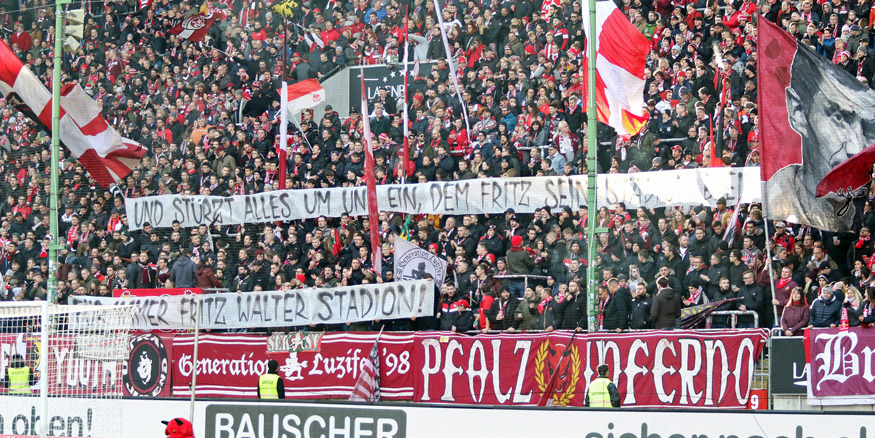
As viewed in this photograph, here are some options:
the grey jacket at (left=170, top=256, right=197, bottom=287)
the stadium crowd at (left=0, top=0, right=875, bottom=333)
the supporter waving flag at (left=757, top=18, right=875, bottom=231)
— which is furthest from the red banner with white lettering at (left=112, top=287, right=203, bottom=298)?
the supporter waving flag at (left=757, top=18, right=875, bottom=231)

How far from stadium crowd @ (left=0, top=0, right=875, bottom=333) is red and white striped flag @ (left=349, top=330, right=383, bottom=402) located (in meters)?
0.91

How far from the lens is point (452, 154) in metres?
20.7

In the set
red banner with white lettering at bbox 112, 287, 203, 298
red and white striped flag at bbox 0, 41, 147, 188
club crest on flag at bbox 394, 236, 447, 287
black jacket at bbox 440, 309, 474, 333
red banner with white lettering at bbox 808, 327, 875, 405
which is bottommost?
red banner with white lettering at bbox 808, 327, 875, 405

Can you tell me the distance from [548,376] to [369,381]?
2649 mm

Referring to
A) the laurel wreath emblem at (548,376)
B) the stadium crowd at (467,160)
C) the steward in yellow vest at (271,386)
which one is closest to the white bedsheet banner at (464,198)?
the stadium crowd at (467,160)

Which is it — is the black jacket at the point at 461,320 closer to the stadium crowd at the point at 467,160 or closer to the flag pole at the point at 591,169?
the stadium crowd at the point at 467,160

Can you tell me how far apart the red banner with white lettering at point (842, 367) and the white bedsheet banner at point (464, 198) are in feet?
8.99

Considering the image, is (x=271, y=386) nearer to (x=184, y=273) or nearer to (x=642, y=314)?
(x=642, y=314)

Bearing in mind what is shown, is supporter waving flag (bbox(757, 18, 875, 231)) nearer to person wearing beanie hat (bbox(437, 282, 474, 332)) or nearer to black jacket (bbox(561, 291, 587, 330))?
black jacket (bbox(561, 291, 587, 330))

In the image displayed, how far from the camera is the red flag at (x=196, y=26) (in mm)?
29078

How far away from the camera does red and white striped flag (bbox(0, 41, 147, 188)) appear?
20.5 m

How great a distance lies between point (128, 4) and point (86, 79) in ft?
8.96

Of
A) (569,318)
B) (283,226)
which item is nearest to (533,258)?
(569,318)

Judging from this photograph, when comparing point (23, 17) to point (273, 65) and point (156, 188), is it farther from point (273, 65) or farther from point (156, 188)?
point (156, 188)
